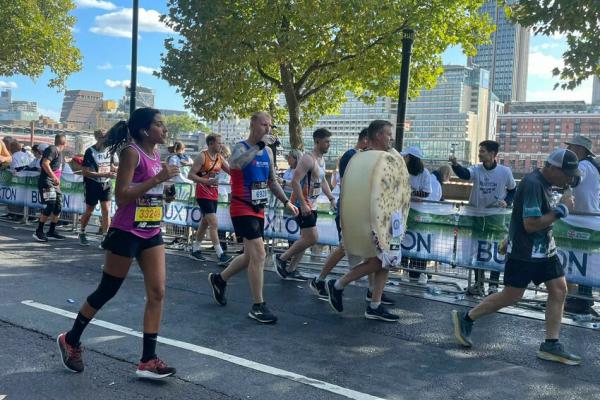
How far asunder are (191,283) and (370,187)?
124 inches

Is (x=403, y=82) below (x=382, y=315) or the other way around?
the other way around

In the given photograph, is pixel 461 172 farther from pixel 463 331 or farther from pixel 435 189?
pixel 463 331

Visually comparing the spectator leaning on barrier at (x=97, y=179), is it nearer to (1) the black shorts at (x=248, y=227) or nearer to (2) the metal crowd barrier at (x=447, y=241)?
(2) the metal crowd barrier at (x=447, y=241)

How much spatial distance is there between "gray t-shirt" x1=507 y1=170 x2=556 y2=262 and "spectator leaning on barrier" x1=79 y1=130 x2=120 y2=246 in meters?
7.07

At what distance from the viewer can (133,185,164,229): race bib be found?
4457mm

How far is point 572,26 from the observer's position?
11.5 metres

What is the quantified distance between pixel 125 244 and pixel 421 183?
5367 mm

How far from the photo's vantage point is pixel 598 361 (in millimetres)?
5457

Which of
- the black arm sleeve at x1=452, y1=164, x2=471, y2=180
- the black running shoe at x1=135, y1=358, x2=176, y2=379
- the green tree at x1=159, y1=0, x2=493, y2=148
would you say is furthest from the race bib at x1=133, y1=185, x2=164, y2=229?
the green tree at x1=159, y1=0, x2=493, y2=148


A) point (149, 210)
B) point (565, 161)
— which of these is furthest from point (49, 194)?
point (565, 161)

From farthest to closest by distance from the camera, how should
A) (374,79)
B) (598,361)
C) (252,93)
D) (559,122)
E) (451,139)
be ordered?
(451,139), (559,122), (252,93), (374,79), (598,361)

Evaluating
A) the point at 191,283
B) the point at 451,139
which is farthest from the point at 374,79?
the point at 451,139

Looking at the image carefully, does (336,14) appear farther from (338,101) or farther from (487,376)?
(487,376)

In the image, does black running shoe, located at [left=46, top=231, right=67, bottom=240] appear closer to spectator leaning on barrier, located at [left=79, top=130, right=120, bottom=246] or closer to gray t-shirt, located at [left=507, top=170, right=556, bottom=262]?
spectator leaning on barrier, located at [left=79, top=130, right=120, bottom=246]
